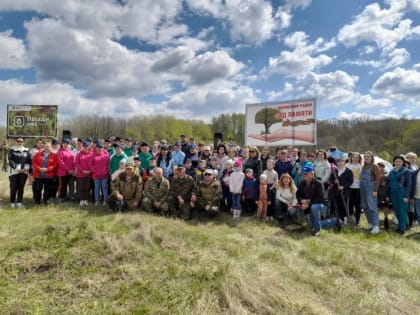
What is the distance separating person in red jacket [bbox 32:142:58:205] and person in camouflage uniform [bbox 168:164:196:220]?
361 centimetres

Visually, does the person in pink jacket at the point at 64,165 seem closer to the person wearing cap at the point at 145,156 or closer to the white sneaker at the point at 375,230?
the person wearing cap at the point at 145,156

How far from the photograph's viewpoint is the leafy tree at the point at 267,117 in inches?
509

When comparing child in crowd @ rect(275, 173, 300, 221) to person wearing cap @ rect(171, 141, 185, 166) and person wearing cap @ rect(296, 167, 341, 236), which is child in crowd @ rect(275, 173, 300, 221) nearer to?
person wearing cap @ rect(296, 167, 341, 236)

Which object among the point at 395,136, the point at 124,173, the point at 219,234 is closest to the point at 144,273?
the point at 219,234

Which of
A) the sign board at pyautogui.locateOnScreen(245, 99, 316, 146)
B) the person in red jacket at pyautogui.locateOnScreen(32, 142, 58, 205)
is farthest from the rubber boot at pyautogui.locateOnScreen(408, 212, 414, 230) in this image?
the person in red jacket at pyautogui.locateOnScreen(32, 142, 58, 205)

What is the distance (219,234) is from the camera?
607 cm

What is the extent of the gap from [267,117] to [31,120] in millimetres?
16683

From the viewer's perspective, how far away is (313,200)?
655 centimetres

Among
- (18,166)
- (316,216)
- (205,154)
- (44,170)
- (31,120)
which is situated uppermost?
(31,120)

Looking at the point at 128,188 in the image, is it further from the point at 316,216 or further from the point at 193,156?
the point at 316,216

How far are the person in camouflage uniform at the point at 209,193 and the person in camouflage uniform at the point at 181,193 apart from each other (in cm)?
24

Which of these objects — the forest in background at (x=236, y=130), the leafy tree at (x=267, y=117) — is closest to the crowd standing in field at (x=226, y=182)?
the leafy tree at (x=267, y=117)

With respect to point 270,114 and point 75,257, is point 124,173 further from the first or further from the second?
point 270,114

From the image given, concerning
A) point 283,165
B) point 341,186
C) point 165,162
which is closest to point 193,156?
point 165,162
